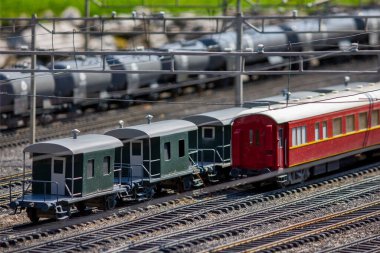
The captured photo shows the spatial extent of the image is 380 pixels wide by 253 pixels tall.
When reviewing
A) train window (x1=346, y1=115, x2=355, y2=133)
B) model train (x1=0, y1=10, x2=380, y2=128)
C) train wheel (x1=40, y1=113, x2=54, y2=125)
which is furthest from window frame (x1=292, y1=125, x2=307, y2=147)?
train wheel (x1=40, y1=113, x2=54, y2=125)

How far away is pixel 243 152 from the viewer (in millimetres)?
30859

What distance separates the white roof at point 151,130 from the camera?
2878cm

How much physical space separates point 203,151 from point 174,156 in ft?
6.89

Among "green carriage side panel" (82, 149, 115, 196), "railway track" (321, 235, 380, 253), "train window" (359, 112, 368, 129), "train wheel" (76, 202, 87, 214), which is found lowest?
"railway track" (321, 235, 380, 253)

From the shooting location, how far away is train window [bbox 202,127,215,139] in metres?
31.7

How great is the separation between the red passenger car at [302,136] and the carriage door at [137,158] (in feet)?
11.1

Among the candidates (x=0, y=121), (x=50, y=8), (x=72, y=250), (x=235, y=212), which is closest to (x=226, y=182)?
(x=235, y=212)

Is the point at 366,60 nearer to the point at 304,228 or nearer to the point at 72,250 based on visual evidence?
the point at 304,228

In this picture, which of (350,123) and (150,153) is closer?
(150,153)

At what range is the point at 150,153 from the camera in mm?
28953

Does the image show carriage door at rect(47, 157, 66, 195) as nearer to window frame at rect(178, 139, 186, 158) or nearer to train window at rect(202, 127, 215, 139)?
window frame at rect(178, 139, 186, 158)

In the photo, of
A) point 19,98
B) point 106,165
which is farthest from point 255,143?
point 19,98

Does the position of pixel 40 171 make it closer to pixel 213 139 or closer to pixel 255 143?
→ pixel 213 139

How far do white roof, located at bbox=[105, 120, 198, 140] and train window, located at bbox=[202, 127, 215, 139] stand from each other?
138 cm
